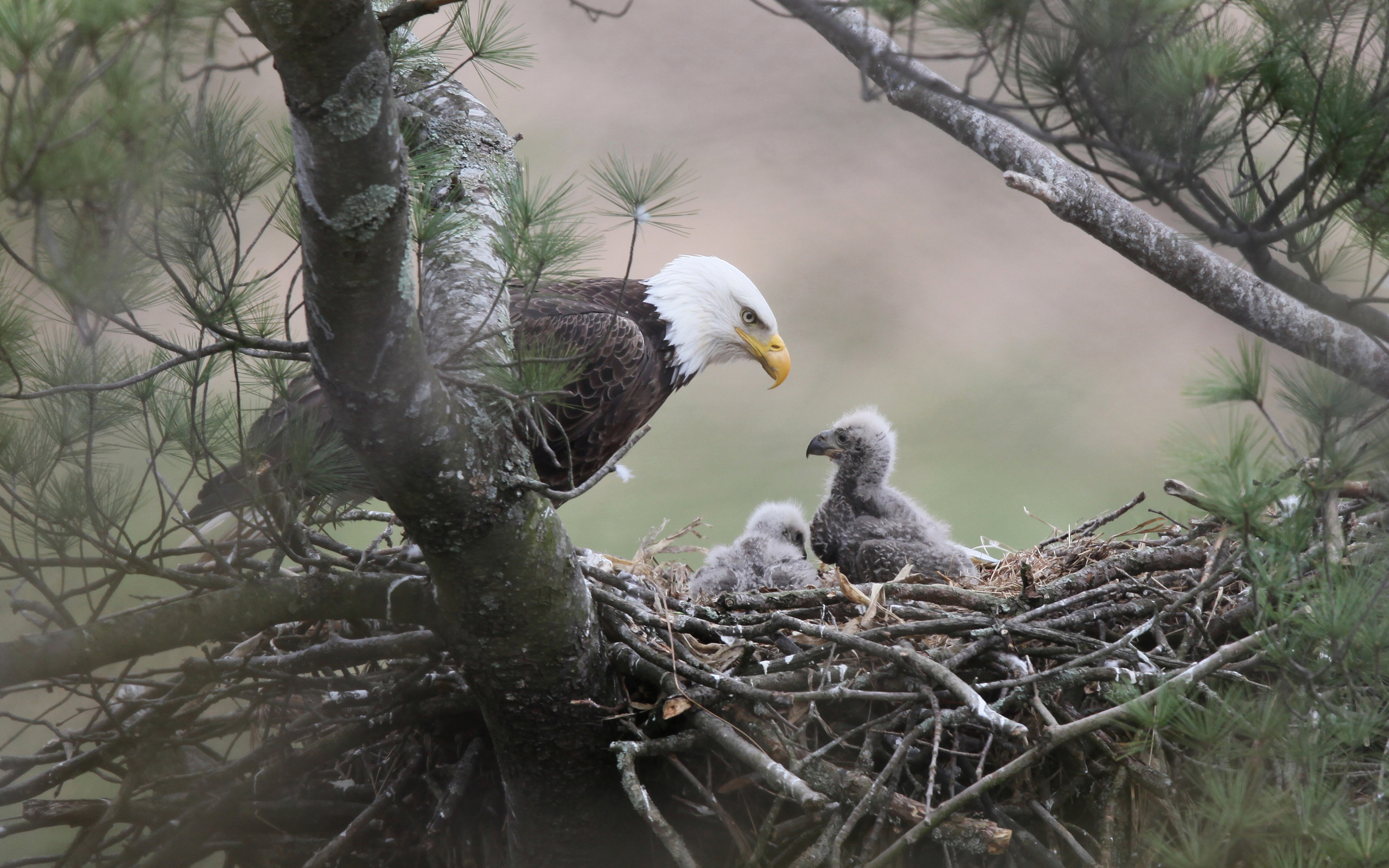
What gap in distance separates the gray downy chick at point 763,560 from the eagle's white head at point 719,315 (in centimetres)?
39

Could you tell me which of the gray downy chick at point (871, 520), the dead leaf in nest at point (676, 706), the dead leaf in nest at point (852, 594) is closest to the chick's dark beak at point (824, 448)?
the gray downy chick at point (871, 520)

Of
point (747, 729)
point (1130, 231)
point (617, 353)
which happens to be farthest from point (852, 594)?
point (617, 353)

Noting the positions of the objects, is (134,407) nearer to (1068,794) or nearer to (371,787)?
(371,787)

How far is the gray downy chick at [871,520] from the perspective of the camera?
94.7 inches

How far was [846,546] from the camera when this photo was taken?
2.65 m

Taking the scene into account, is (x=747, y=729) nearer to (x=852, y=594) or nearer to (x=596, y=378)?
(x=852, y=594)

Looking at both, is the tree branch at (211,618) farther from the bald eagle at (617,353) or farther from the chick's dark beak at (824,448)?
the chick's dark beak at (824,448)

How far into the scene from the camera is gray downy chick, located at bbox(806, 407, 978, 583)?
7.89 ft

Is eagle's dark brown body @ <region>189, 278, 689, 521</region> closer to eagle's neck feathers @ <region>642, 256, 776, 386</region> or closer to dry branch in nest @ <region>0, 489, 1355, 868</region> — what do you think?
eagle's neck feathers @ <region>642, 256, 776, 386</region>

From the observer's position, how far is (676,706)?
5.15 feet

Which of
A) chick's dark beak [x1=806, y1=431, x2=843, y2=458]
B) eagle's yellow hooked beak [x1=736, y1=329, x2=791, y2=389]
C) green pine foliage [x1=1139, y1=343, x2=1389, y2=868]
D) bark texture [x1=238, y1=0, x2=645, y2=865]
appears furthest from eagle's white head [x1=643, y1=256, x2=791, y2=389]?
green pine foliage [x1=1139, y1=343, x2=1389, y2=868]

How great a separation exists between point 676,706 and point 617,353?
1064 mm

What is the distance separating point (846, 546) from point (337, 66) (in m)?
1.96

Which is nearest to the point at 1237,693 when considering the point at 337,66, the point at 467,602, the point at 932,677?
the point at 932,677
